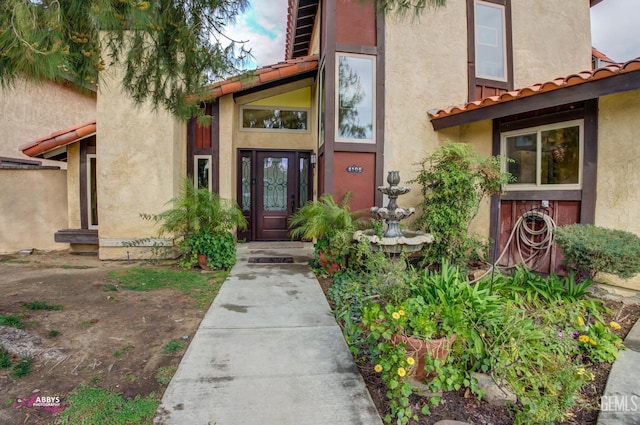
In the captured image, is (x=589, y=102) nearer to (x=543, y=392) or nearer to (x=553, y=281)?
(x=553, y=281)

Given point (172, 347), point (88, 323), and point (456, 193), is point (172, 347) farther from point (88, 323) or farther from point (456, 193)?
point (456, 193)

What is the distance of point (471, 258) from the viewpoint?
5.53 metres

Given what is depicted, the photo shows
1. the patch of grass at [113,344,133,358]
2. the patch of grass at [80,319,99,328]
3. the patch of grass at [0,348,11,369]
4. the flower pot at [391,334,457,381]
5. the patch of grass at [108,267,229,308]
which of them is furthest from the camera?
the patch of grass at [108,267,229,308]

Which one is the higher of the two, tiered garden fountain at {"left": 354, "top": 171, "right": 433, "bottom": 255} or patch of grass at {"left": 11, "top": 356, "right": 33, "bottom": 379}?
tiered garden fountain at {"left": 354, "top": 171, "right": 433, "bottom": 255}

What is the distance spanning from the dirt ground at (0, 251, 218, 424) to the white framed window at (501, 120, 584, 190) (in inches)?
202

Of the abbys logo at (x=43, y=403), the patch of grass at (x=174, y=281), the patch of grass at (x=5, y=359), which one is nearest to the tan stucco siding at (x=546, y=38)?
the patch of grass at (x=174, y=281)

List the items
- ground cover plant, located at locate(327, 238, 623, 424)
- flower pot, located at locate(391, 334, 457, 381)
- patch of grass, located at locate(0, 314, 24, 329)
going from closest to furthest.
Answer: ground cover plant, located at locate(327, 238, 623, 424) < flower pot, located at locate(391, 334, 457, 381) < patch of grass, located at locate(0, 314, 24, 329)

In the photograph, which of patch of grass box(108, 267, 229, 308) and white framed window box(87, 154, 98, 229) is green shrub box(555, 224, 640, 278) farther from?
white framed window box(87, 154, 98, 229)

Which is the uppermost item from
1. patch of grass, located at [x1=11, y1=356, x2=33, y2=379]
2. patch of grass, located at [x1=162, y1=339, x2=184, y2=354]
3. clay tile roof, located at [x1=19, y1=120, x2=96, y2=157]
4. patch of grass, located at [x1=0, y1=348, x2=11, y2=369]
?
clay tile roof, located at [x1=19, y1=120, x2=96, y2=157]

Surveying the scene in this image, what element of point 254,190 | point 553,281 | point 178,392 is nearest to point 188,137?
point 254,190

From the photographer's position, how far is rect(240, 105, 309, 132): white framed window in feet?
26.2

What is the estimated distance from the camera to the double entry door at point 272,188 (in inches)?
316

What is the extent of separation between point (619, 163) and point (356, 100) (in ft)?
12.9

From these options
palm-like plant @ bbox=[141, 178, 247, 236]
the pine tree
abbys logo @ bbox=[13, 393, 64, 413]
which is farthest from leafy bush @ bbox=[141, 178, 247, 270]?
abbys logo @ bbox=[13, 393, 64, 413]
